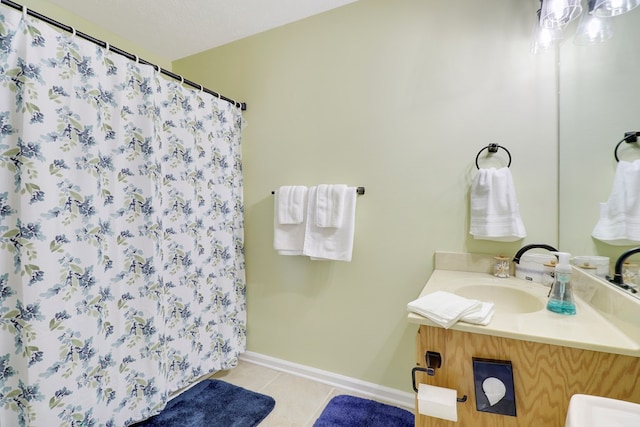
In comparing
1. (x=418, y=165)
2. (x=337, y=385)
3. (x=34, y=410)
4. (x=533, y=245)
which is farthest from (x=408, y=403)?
(x=34, y=410)

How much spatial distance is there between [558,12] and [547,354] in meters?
1.27

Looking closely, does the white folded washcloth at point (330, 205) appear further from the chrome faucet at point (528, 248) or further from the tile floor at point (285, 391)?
the tile floor at point (285, 391)

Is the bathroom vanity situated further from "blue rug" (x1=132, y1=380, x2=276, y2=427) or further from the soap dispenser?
"blue rug" (x1=132, y1=380, x2=276, y2=427)

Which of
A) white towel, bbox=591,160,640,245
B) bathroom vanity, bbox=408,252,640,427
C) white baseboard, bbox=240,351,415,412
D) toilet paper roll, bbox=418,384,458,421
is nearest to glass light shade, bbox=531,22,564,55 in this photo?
white towel, bbox=591,160,640,245

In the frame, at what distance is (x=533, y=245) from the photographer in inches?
52.1

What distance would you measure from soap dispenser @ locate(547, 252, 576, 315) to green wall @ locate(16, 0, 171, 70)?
2840 millimetres

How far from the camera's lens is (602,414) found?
0.55 meters

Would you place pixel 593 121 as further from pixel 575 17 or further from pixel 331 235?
pixel 331 235

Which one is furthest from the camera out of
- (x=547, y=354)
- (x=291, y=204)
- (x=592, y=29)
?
(x=291, y=204)

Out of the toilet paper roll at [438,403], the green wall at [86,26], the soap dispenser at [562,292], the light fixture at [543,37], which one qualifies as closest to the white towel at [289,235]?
the toilet paper roll at [438,403]

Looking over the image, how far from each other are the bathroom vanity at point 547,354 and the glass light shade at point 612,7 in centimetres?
88

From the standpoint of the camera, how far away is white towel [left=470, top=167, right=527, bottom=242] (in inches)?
51.4

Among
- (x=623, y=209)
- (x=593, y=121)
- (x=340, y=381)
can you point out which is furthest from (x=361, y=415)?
(x=593, y=121)

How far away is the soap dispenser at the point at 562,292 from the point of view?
954 millimetres
